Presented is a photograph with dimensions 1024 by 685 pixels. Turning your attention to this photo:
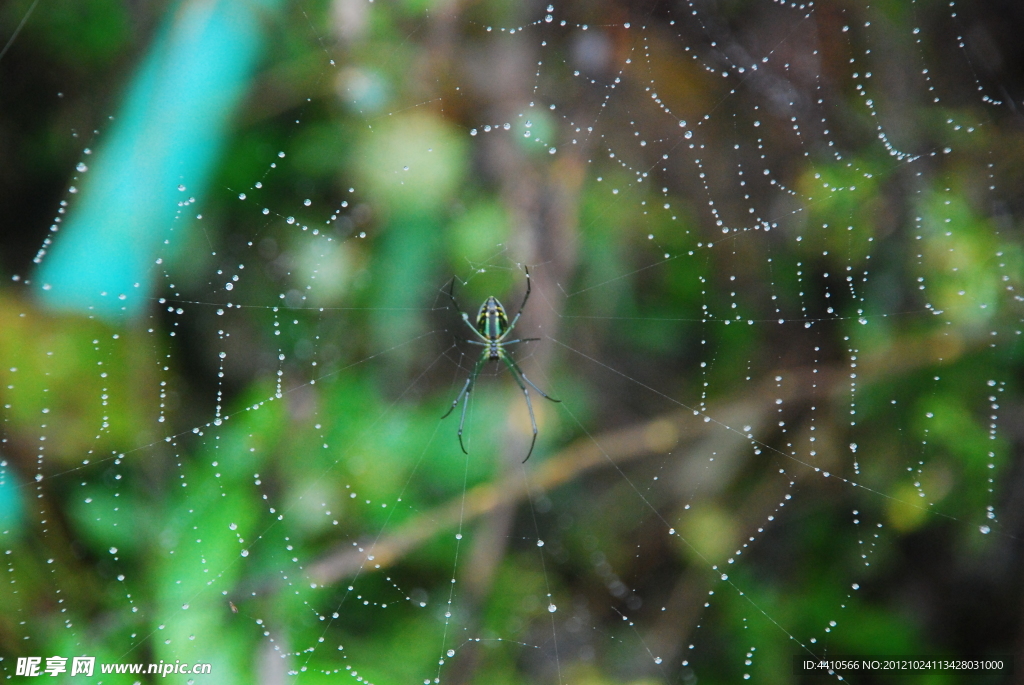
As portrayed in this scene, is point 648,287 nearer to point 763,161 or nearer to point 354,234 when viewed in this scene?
point 763,161

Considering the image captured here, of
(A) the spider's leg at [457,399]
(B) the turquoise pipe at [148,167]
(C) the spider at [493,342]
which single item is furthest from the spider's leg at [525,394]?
(B) the turquoise pipe at [148,167]

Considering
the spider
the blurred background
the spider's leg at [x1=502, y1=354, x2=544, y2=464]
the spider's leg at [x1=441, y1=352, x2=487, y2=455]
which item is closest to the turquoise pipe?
the blurred background

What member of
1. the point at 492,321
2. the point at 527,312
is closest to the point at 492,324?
the point at 492,321

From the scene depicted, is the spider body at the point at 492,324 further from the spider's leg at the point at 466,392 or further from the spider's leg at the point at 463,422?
the spider's leg at the point at 463,422

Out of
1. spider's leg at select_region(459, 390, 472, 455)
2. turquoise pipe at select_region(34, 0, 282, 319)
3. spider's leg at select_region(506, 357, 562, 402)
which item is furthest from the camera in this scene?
spider's leg at select_region(506, 357, 562, 402)

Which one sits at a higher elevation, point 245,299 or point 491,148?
point 491,148

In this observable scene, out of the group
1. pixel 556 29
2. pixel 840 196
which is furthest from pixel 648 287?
pixel 556 29

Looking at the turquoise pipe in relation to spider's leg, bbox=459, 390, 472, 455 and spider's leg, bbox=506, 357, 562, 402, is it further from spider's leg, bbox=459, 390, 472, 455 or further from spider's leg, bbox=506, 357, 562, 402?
spider's leg, bbox=506, 357, 562, 402
